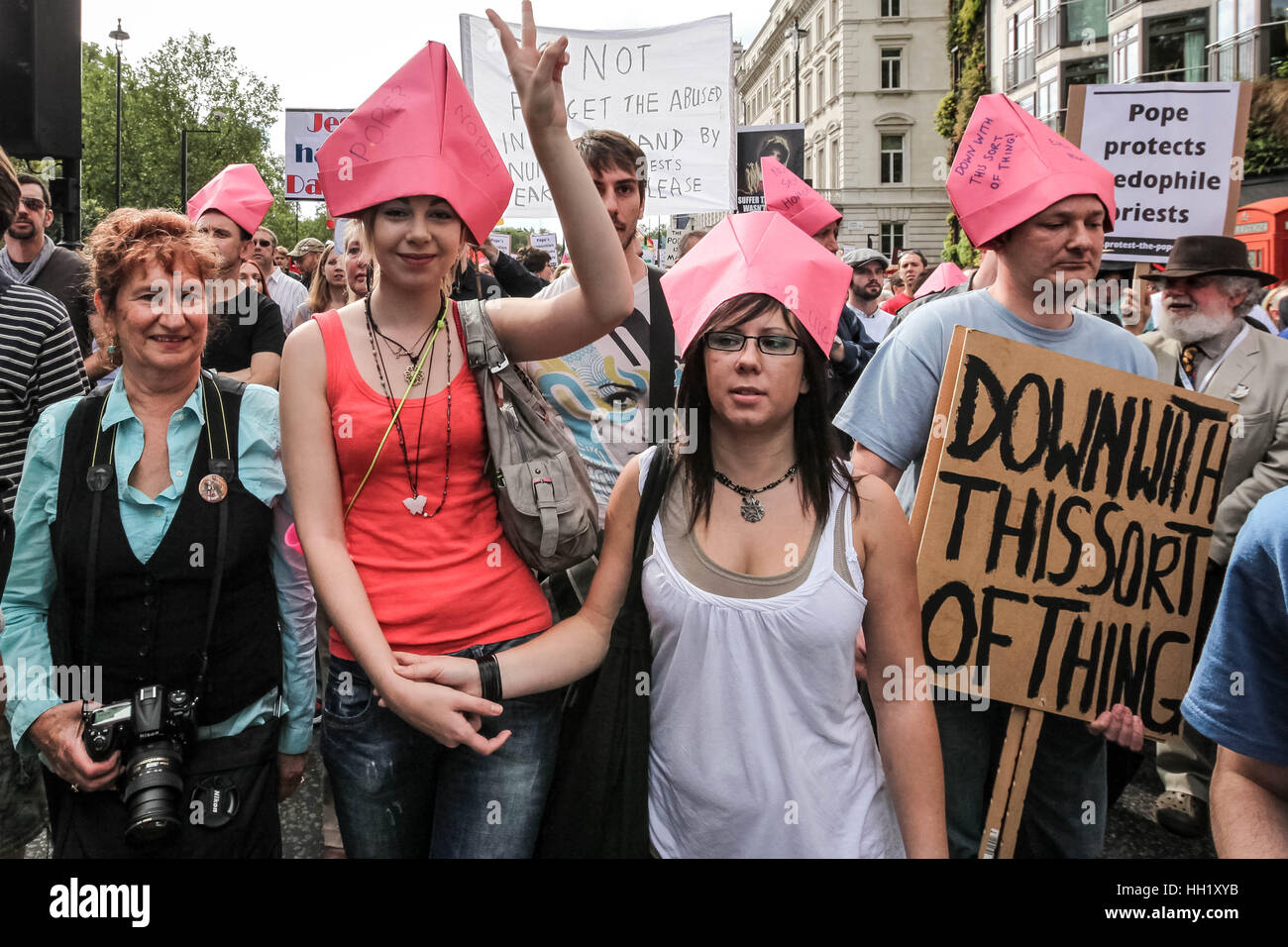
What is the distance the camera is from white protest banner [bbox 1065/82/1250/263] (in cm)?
489

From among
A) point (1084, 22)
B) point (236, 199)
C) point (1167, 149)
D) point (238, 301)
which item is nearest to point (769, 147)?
point (1167, 149)

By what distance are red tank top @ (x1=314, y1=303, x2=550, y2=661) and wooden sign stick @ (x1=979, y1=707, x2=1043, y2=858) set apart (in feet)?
4.20

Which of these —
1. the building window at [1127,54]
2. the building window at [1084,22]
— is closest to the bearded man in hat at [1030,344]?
the building window at [1127,54]

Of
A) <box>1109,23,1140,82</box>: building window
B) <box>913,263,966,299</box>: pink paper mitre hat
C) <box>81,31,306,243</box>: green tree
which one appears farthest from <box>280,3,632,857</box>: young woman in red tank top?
<box>81,31,306,243</box>: green tree

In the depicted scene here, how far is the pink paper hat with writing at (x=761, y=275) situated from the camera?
2.12 metres

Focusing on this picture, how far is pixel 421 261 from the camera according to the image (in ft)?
7.15

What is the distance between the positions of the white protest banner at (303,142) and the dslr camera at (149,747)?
8852 mm

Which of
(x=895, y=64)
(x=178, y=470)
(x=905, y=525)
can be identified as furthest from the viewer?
(x=895, y=64)

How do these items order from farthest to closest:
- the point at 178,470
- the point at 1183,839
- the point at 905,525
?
1. the point at 1183,839
2. the point at 178,470
3. the point at 905,525

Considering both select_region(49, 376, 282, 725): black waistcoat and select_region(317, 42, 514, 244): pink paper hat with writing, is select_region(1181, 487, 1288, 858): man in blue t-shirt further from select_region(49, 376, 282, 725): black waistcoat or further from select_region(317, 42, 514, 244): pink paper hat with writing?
select_region(49, 376, 282, 725): black waistcoat

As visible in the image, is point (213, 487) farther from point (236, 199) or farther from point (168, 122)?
point (168, 122)
